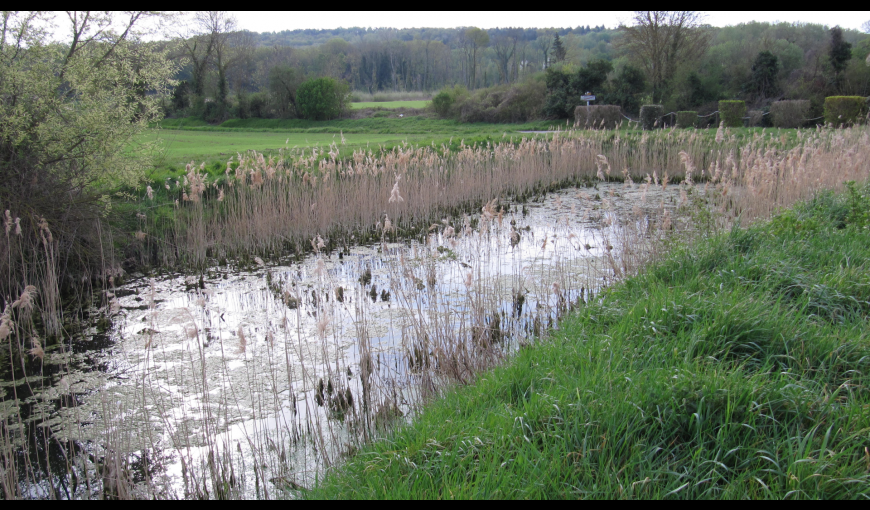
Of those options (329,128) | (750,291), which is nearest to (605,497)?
(750,291)

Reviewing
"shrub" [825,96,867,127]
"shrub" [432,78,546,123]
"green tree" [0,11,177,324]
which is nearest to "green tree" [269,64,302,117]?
"shrub" [432,78,546,123]

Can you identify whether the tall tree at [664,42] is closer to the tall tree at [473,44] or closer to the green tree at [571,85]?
the green tree at [571,85]

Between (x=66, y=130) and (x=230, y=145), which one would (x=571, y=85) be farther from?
(x=66, y=130)

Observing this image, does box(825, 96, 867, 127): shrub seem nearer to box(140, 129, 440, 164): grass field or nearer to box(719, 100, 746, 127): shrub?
box(719, 100, 746, 127): shrub

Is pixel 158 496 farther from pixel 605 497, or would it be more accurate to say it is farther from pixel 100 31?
pixel 100 31

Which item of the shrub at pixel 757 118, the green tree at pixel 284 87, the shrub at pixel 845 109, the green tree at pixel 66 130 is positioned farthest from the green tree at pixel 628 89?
the green tree at pixel 66 130

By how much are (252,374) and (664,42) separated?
3250 centimetres

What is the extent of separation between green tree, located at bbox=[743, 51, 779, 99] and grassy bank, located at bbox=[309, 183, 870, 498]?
2922 cm

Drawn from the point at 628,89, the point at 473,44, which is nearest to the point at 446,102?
the point at 628,89

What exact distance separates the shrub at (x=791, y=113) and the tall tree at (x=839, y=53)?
21.9ft

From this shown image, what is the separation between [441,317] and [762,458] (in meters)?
3.21

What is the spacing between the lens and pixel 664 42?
31203 mm

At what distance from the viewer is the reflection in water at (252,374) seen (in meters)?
3.46

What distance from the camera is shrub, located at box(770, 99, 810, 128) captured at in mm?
21219
